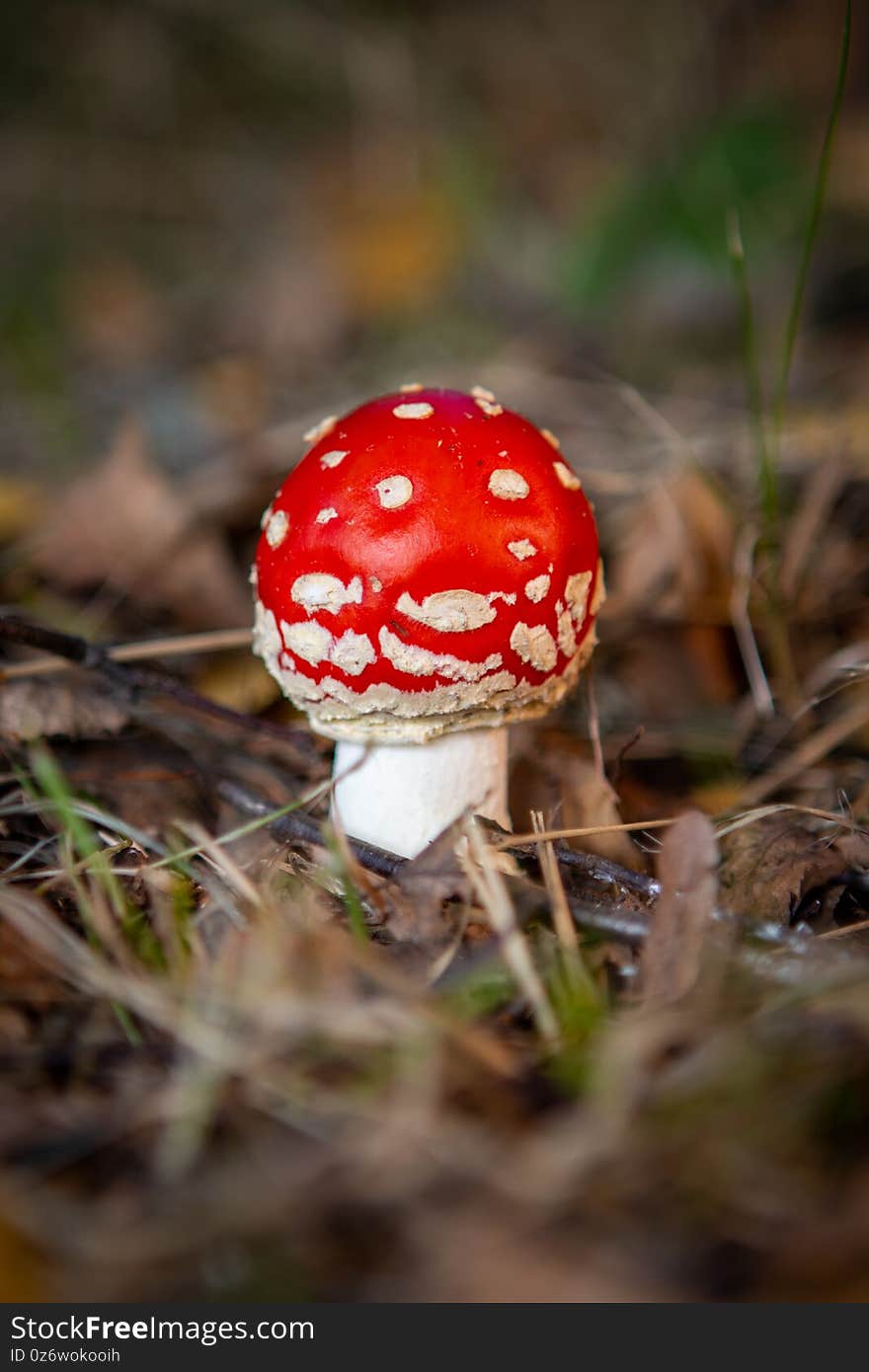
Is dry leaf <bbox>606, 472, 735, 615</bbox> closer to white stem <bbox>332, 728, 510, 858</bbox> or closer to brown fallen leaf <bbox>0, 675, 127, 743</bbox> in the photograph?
white stem <bbox>332, 728, 510, 858</bbox>

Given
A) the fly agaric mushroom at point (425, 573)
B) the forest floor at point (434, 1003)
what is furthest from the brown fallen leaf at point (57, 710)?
the fly agaric mushroom at point (425, 573)

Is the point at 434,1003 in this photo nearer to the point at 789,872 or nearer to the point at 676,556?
the point at 789,872

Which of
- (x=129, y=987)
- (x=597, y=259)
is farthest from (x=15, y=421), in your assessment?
(x=129, y=987)

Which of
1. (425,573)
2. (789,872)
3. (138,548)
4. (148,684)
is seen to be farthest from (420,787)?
(138,548)

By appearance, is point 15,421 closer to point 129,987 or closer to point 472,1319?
point 129,987

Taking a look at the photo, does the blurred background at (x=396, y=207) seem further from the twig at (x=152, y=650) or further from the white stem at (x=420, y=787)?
the white stem at (x=420, y=787)

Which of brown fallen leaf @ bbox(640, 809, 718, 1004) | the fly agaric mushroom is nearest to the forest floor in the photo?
brown fallen leaf @ bbox(640, 809, 718, 1004)
